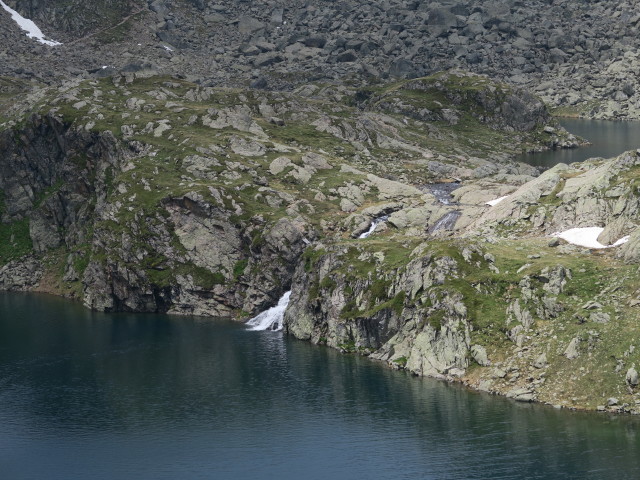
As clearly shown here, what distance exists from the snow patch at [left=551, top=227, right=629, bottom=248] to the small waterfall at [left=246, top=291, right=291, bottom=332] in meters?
48.8

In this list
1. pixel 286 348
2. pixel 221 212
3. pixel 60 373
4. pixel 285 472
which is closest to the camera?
pixel 285 472

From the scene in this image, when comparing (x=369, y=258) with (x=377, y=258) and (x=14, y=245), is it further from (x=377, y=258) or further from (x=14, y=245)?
(x=14, y=245)

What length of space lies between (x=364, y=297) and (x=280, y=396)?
25.5m

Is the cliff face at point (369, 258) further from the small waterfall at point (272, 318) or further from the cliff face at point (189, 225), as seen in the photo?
the small waterfall at point (272, 318)

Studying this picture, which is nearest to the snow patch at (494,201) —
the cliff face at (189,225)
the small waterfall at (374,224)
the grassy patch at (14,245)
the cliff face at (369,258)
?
the cliff face at (369,258)

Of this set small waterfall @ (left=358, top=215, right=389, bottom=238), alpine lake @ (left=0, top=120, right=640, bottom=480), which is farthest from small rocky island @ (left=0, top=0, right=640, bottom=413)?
alpine lake @ (left=0, top=120, right=640, bottom=480)

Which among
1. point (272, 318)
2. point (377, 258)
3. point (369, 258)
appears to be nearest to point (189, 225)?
point (272, 318)

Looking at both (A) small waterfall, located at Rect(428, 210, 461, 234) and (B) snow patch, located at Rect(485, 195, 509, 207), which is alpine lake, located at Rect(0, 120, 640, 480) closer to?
(A) small waterfall, located at Rect(428, 210, 461, 234)

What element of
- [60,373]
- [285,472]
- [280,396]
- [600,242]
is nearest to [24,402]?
[60,373]

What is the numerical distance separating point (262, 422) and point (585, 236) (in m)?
59.7

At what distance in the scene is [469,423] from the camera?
99.4 m

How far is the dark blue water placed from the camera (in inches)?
3497

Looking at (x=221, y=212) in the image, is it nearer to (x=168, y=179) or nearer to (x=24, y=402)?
(x=168, y=179)

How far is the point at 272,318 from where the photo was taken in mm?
150625
